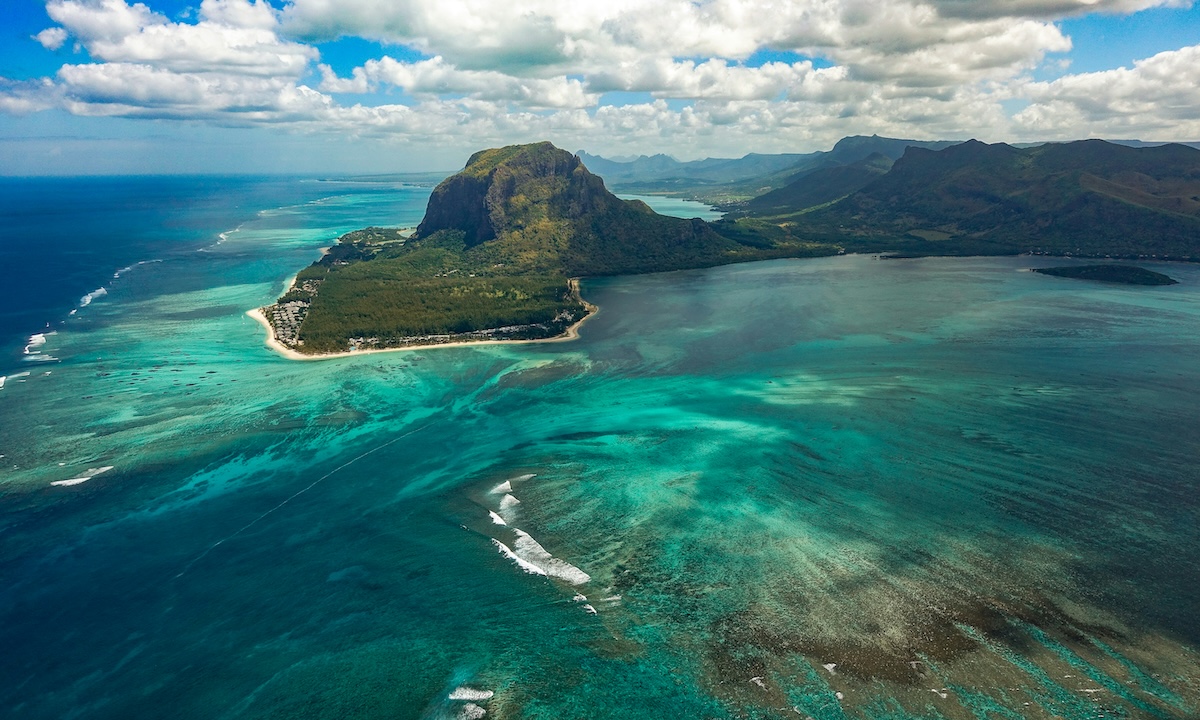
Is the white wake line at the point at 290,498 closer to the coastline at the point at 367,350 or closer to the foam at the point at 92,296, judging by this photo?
the coastline at the point at 367,350

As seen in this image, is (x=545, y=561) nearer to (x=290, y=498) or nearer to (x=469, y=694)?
(x=469, y=694)

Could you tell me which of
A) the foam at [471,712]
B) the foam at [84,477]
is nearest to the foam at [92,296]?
the foam at [84,477]

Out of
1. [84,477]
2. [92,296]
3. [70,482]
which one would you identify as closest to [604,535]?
[84,477]

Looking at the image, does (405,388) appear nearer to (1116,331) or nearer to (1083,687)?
(1083,687)

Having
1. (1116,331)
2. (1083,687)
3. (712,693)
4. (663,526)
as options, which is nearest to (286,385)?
(663,526)

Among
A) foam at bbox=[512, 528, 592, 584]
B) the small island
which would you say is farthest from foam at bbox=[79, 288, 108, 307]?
the small island
